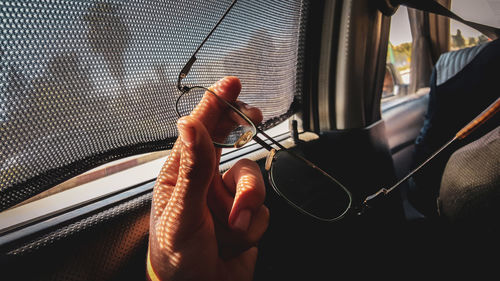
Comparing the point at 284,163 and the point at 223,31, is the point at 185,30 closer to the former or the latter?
the point at 223,31

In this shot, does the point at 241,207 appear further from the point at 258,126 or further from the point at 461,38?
the point at 461,38

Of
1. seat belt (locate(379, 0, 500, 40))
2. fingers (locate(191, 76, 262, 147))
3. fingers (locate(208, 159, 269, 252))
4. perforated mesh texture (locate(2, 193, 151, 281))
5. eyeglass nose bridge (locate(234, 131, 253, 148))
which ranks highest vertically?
seat belt (locate(379, 0, 500, 40))

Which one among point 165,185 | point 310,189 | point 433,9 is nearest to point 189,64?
point 165,185

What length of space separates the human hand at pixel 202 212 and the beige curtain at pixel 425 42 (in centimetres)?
205

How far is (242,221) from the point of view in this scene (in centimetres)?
37

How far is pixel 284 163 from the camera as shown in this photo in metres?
0.67

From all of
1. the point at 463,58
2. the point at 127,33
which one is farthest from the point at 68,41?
the point at 463,58

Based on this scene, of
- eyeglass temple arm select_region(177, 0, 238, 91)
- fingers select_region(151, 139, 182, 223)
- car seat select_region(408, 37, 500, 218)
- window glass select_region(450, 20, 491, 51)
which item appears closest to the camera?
fingers select_region(151, 139, 182, 223)

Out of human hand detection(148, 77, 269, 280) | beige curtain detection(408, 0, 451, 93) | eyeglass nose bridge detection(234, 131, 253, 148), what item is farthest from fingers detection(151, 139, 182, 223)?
beige curtain detection(408, 0, 451, 93)

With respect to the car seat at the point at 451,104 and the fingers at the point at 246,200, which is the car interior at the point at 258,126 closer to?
the car seat at the point at 451,104

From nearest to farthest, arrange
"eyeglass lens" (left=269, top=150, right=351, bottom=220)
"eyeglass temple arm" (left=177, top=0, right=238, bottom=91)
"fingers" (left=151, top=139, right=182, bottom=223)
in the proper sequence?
"fingers" (left=151, top=139, right=182, bottom=223) < "eyeglass temple arm" (left=177, top=0, right=238, bottom=91) < "eyeglass lens" (left=269, top=150, right=351, bottom=220)

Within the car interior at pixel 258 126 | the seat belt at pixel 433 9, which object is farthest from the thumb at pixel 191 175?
the seat belt at pixel 433 9

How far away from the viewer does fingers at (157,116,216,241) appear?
0.94ft

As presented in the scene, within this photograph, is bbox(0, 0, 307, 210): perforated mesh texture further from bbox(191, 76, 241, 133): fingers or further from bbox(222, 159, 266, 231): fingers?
bbox(222, 159, 266, 231): fingers
